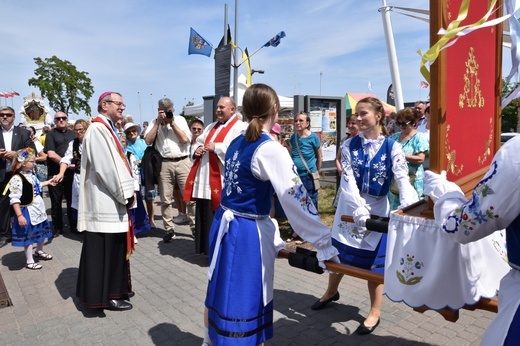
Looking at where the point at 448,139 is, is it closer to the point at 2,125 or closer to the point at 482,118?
the point at 482,118

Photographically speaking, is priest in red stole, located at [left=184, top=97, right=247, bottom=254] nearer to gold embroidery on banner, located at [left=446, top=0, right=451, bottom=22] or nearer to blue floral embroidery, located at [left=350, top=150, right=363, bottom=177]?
blue floral embroidery, located at [left=350, top=150, right=363, bottom=177]

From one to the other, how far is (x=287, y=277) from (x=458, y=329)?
188 cm

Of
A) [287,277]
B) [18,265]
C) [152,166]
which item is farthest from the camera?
[152,166]

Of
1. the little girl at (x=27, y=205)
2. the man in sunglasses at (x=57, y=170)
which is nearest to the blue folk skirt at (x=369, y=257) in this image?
the little girl at (x=27, y=205)

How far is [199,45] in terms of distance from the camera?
11758 mm

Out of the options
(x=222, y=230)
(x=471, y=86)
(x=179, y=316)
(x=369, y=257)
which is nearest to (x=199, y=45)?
(x=179, y=316)

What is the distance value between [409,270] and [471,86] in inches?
33.7

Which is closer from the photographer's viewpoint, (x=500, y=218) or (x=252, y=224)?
(x=500, y=218)

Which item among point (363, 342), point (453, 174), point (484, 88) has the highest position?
point (484, 88)

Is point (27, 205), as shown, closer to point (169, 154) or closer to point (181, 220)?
point (169, 154)

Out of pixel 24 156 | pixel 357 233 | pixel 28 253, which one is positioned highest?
pixel 24 156

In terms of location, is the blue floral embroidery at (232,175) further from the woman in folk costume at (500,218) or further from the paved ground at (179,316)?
the paved ground at (179,316)

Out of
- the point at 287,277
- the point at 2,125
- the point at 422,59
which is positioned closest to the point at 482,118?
the point at 422,59

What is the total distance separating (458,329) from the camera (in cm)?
330
